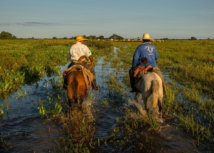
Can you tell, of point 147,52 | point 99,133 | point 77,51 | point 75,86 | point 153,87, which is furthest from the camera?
point 77,51

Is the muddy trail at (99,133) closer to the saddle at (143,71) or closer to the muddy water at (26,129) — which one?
the muddy water at (26,129)

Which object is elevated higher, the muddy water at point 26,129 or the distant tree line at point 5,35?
the distant tree line at point 5,35

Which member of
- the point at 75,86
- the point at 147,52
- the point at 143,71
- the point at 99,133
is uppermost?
the point at 147,52

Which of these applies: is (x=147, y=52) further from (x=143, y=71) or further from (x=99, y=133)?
(x=99, y=133)

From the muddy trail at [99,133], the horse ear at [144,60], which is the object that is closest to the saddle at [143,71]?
the horse ear at [144,60]

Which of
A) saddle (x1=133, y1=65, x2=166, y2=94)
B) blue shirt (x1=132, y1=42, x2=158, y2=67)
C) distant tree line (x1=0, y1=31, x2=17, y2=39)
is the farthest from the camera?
distant tree line (x1=0, y1=31, x2=17, y2=39)

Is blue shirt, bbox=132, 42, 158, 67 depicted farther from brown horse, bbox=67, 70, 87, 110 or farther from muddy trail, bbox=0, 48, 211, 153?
brown horse, bbox=67, 70, 87, 110

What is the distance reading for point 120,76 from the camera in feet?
34.2

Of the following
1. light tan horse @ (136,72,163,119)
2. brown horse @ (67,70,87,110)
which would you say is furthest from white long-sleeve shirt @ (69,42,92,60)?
light tan horse @ (136,72,163,119)

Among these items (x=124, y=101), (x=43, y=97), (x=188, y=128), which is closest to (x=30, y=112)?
(x=43, y=97)

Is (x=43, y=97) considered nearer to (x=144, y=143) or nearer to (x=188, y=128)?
(x=144, y=143)

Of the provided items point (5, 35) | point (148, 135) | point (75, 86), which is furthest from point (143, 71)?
point (5, 35)

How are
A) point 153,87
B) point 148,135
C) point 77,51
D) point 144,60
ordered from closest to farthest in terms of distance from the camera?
1. point 148,135
2. point 153,87
3. point 144,60
4. point 77,51

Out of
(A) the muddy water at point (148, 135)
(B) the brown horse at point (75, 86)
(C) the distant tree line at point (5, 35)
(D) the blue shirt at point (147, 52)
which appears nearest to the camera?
(A) the muddy water at point (148, 135)
